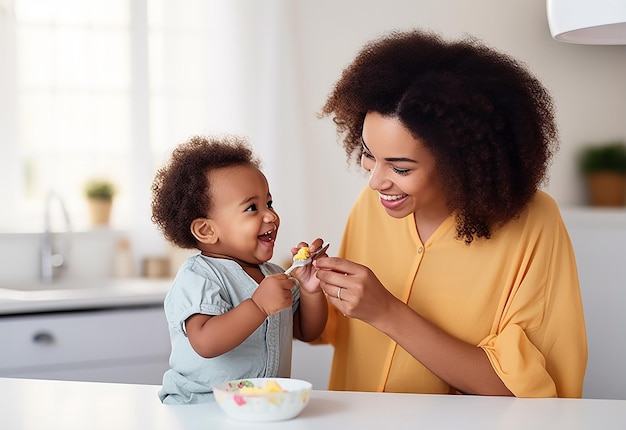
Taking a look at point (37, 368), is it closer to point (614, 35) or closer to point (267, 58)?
point (267, 58)

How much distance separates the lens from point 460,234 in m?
1.85

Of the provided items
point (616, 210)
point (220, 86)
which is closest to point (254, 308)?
point (220, 86)

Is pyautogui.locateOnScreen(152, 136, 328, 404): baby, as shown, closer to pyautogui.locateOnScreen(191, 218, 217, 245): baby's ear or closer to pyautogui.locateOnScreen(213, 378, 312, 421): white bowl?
pyautogui.locateOnScreen(191, 218, 217, 245): baby's ear

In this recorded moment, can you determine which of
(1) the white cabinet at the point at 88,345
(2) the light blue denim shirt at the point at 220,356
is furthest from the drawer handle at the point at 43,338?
(2) the light blue denim shirt at the point at 220,356

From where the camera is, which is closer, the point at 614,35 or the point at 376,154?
the point at 614,35

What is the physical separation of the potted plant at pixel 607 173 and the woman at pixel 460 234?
8.43 feet

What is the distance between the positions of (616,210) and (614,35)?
2.65m

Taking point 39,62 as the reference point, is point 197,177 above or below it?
below

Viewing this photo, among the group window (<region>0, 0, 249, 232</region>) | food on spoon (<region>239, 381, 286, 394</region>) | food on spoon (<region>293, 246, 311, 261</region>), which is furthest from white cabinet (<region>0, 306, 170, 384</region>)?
food on spoon (<region>239, 381, 286, 394</region>)

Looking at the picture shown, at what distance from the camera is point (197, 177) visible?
1779 mm

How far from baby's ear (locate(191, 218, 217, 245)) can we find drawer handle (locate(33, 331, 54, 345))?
143 cm

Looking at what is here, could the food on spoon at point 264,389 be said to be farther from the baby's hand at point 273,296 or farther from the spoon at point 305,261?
the spoon at point 305,261

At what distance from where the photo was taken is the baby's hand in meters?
1.56

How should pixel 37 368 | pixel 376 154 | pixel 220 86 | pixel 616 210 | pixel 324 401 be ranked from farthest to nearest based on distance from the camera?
1. pixel 616 210
2. pixel 220 86
3. pixel 37 368
4. pixel 376 154
5. pixel 324 401
